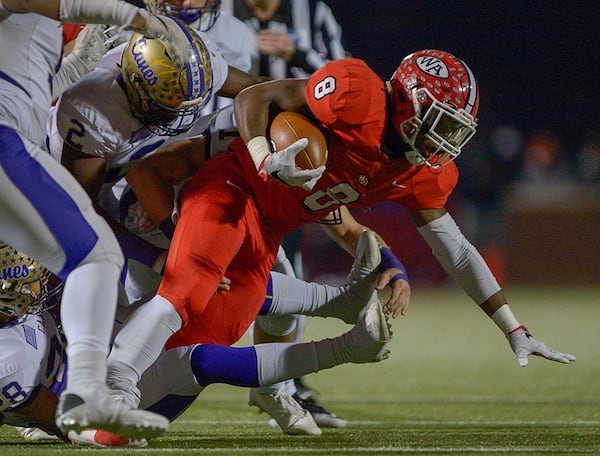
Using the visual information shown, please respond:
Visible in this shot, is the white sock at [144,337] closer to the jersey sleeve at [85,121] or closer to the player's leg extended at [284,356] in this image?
the player's leg extended at [284,356]

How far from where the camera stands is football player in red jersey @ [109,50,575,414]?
2.86m

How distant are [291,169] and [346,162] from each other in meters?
0.39

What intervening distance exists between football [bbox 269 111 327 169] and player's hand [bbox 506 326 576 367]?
843 millimetres

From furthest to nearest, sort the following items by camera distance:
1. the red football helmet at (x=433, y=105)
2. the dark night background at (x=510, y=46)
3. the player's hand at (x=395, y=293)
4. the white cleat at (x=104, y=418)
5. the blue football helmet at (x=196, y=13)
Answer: the dark night background at (x=510, y=46), the blue football helmet at (x=196, y=13), the player's hand at (x=395, y=293), the red football helmet at (x=433, y=105), the white cleat at (x=104, y=418)

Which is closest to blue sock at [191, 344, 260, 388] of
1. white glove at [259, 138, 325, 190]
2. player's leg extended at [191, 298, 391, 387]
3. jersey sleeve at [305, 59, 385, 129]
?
player's leg extended at [191, 298, 391, 387]

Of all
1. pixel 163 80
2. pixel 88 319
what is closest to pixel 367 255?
pixel 163 80

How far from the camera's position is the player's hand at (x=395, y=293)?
3.09 m

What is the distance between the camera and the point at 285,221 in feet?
10.5

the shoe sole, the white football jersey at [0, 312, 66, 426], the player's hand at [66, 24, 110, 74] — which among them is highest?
the player's hand at [66, 24, 110, 74]

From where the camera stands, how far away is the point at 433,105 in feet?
9.66

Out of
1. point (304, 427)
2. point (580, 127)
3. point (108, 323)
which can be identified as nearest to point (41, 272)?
point (108, 323)

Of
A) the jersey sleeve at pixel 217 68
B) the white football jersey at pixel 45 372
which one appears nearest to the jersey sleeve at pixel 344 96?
the jersey sleeve at pixel 217 68

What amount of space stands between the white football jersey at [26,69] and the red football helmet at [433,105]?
1018mm

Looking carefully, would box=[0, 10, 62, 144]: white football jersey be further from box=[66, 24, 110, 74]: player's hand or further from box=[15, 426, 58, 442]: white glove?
box=[15, 426, 58, 442]: white glove
